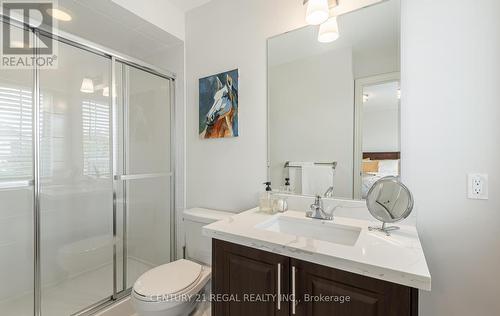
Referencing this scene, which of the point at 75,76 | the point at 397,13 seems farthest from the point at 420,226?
the point at 75,76

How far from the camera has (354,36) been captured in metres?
1.36

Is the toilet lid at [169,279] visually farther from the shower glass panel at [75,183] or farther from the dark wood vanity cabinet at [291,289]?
the shower glass panel at [75,183]

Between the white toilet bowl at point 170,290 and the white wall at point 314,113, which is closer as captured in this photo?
the white toilet bowl at point 170,290

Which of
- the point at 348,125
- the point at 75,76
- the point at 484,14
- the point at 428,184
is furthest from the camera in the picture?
the point at 75,76

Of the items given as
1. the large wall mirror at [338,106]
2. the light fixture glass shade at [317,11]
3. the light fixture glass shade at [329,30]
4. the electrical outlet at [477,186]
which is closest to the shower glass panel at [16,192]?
the large wall mirror at [338,106]

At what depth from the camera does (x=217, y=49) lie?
1910mm

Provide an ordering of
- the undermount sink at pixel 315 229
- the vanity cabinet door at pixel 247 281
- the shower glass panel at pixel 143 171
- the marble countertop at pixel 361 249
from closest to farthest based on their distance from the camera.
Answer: the marble countertop at pixel 361 249 < the vanity cabinet door at pixel 247 281 < the undermount sink at pixel 315 229 < the shower glass panel at pixel 143 171

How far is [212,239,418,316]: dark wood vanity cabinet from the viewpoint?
31.4 inches

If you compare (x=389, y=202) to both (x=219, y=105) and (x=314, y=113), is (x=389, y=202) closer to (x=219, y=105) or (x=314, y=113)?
(x=314, y=113)

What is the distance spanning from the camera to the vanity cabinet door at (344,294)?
77 cm

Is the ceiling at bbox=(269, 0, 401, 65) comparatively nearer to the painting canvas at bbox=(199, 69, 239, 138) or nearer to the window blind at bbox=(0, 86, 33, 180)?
the painting canvas at bbox=(199, 69, 239, 138)

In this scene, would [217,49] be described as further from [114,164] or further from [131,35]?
[114,164]

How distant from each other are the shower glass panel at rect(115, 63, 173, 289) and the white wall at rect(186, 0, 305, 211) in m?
0.25

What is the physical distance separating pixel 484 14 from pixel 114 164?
7.71 feet
